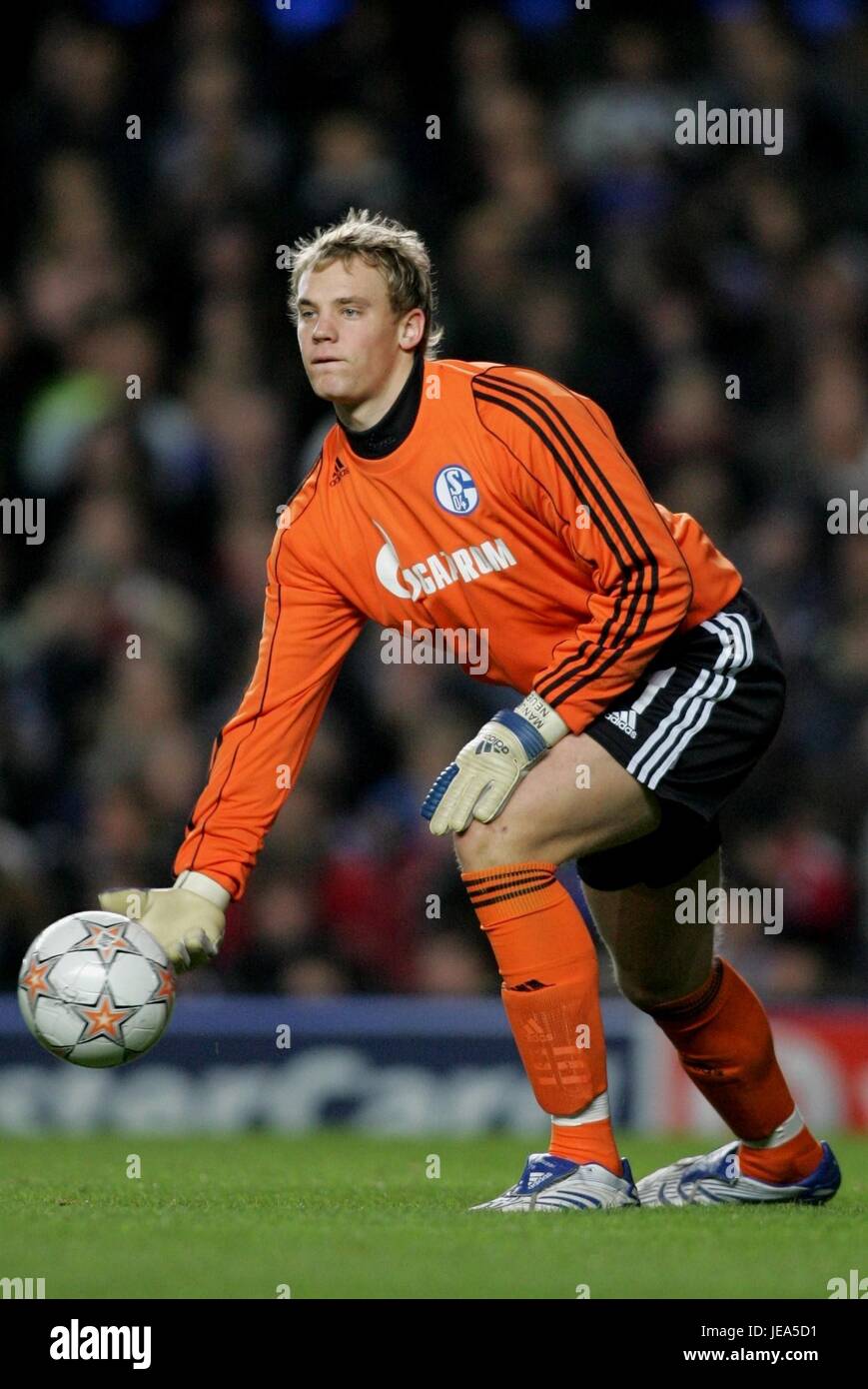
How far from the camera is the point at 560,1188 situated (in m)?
4.09

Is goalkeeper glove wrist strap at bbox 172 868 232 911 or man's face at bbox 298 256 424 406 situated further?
goalkeeper glove wrist strap at bbox 172 868 232 911

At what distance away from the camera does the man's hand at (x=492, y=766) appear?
13.3 feet

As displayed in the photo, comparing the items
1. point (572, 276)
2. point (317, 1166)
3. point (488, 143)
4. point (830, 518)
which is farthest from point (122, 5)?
point (317, 1166)

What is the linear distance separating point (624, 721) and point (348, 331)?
38.8 inches

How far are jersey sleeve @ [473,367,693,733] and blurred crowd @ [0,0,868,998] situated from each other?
13.5 ft

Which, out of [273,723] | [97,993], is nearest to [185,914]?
[97,993]

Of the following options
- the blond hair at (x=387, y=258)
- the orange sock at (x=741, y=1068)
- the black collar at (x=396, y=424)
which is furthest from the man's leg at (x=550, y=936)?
the blond hair at (x=387, y=258)

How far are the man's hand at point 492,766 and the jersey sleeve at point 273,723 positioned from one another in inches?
22.3

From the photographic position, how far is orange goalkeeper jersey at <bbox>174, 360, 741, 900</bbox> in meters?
4.18

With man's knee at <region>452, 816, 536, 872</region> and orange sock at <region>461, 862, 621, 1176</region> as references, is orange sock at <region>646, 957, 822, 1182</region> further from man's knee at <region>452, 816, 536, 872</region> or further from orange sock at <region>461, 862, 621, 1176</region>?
man's knee at <region>452, 816, 536, 872</region>

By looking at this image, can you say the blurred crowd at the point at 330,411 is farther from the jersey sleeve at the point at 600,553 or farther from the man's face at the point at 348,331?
the jersey sleeve at the point at 600,553

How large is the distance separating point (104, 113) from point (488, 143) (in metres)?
1.92

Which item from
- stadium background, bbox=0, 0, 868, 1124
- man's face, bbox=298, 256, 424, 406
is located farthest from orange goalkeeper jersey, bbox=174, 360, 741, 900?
stadium background, bbox=0, 0, 868, 1124

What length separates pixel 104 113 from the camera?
10727 mm
